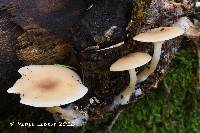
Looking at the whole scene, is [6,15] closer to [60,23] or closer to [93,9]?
[60,23]

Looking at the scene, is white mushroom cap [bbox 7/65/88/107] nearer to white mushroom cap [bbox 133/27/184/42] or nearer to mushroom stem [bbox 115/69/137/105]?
mushroom stem [bbox 115/69/137/105]

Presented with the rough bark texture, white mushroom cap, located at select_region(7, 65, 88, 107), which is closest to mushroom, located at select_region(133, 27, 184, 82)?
the rough bark texture

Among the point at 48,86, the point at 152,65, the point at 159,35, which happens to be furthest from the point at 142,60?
the point at 48,86

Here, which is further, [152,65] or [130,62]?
[152,65]

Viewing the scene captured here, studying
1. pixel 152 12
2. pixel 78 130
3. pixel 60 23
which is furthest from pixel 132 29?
pixel 78 130

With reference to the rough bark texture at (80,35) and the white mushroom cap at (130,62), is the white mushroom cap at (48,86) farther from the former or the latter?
the white mushroom cap at (130,62)

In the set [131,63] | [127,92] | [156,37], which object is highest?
[156,37]

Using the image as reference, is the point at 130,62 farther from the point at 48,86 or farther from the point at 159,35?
the point at 48,86
